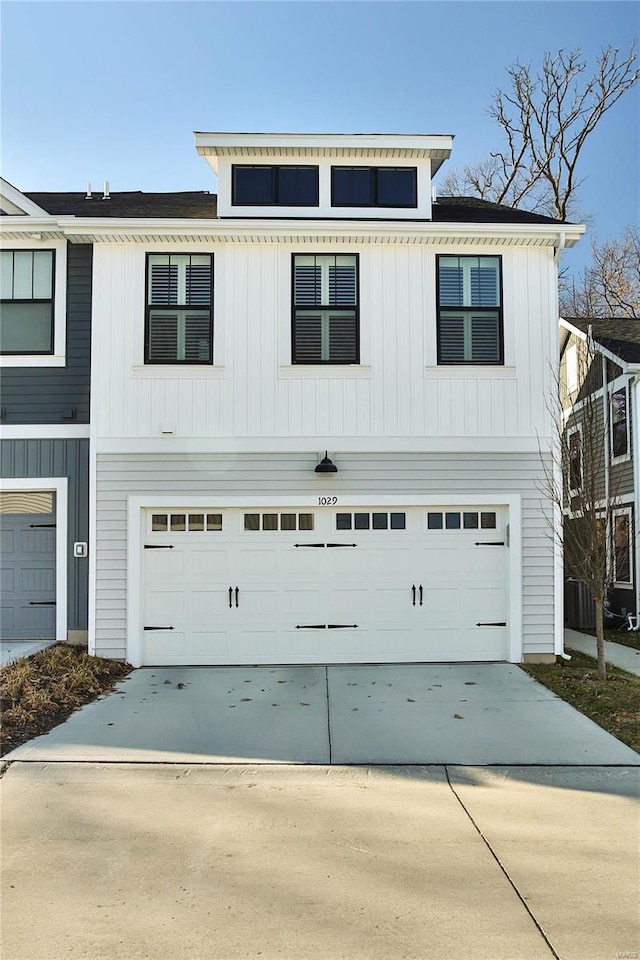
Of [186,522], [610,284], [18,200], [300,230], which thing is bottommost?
[186,522]

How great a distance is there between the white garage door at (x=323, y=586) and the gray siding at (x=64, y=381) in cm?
189

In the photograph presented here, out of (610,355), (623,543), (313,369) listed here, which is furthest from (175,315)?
(623,543)

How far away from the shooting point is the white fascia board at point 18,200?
10.1 meters

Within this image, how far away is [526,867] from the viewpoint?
424 centimetres

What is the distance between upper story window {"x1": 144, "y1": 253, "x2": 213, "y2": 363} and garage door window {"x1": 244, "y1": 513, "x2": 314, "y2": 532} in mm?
2159

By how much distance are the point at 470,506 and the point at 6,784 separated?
650 cm

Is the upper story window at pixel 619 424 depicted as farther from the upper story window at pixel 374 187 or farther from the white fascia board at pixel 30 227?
the white fascia board at pixel 30 227

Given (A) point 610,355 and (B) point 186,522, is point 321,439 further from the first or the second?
(A) point 610,355

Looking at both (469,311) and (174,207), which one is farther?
(174,207)

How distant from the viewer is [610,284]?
84.1 ft

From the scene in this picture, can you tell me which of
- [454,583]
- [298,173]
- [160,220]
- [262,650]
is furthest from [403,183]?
[262,650]

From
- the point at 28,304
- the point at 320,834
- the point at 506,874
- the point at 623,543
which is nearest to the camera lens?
the point at 506,874


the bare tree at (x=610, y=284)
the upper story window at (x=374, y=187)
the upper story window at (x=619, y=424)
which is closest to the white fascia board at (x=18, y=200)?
the upper story window at (x=374, y=187)

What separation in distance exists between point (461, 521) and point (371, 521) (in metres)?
1.20
